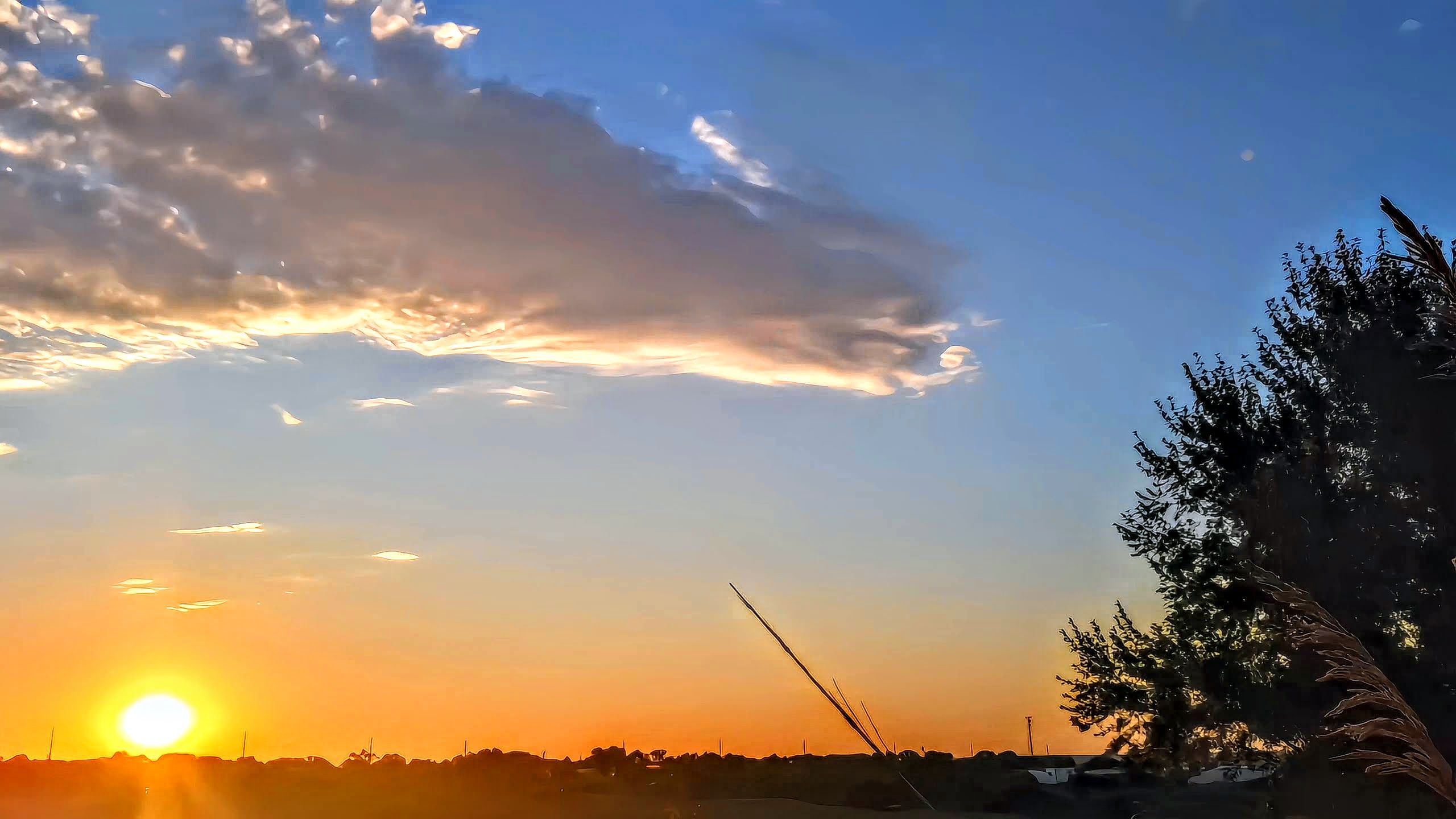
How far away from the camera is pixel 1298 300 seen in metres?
32.2

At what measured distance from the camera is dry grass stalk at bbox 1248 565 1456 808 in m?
3.28

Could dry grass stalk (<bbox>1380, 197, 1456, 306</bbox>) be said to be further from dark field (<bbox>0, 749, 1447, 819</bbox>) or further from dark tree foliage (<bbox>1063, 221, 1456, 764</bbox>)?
dark tree foliage (<bbox>1063, 221, 1456, 764</bbox>)

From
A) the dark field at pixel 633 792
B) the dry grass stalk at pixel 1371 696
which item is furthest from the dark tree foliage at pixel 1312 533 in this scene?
the dry grass stalk at pixel 1371 696

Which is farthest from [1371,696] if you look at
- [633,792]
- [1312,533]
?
[633,792]

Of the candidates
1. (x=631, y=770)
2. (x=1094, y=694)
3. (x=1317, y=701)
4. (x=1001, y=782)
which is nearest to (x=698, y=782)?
(x=631, y=770)

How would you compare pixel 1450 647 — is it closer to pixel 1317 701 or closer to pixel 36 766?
pixel 1317 701

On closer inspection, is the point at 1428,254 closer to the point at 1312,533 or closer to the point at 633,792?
the point at 1312,533

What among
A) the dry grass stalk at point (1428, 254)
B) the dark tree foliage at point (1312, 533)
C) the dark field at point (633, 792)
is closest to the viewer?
the dry grass stalk at point (1428, 254)

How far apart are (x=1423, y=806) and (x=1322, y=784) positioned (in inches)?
131

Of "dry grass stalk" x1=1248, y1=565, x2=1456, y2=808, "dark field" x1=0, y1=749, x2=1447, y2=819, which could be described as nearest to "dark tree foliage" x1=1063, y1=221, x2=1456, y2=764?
"dark field" x1=0, y1=749, x2=1447, y2=819

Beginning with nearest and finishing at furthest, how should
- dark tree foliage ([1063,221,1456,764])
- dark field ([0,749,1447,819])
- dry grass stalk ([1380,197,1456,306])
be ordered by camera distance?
dry grass stalk ([1380,197,1456,306])
dark tree foliage ([1063,221,1456,764])
dark field ([0,749,1447,819])

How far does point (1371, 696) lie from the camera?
3.35 meters

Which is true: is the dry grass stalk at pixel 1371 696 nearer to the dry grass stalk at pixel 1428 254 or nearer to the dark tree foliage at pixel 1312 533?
the dry grass stalk at pixel 1428 254

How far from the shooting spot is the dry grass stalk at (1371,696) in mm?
3275
